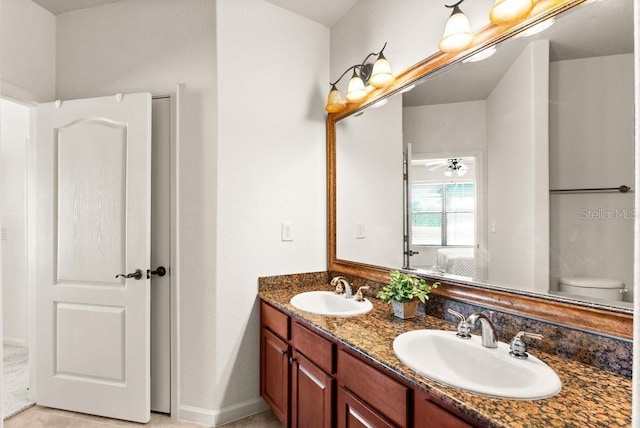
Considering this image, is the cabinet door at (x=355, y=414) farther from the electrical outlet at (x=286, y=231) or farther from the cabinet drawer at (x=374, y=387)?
the electrical outlet at (x=286, y=231)

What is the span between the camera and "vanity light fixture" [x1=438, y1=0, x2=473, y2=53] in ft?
4.95

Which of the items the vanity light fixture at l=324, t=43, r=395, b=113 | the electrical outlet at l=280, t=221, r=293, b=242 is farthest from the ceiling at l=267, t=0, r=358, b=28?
the electrical outlet at l=280, t=221, r=293, b=242

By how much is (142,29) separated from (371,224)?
6.45 ft

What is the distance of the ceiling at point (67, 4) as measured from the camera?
238 cm

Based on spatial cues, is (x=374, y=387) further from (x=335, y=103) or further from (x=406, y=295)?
(x=335, y=103)

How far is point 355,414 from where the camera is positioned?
1430 millimetres

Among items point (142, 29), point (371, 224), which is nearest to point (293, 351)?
point (371, 224)

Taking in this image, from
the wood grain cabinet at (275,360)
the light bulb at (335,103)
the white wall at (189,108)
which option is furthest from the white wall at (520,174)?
the white wall at (189,108)

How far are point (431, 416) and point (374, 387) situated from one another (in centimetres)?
A: 26

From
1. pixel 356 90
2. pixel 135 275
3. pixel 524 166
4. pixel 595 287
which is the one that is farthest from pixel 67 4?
pixel 595 287

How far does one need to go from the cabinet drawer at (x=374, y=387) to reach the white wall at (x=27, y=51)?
2.58 m

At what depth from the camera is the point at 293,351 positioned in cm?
190

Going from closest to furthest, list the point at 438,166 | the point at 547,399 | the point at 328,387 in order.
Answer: the point at 547,399 < the point at 328,387 < the point at 438,166

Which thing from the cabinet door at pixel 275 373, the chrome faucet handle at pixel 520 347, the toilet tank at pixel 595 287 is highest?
the toilet tank at pixel 595 287
